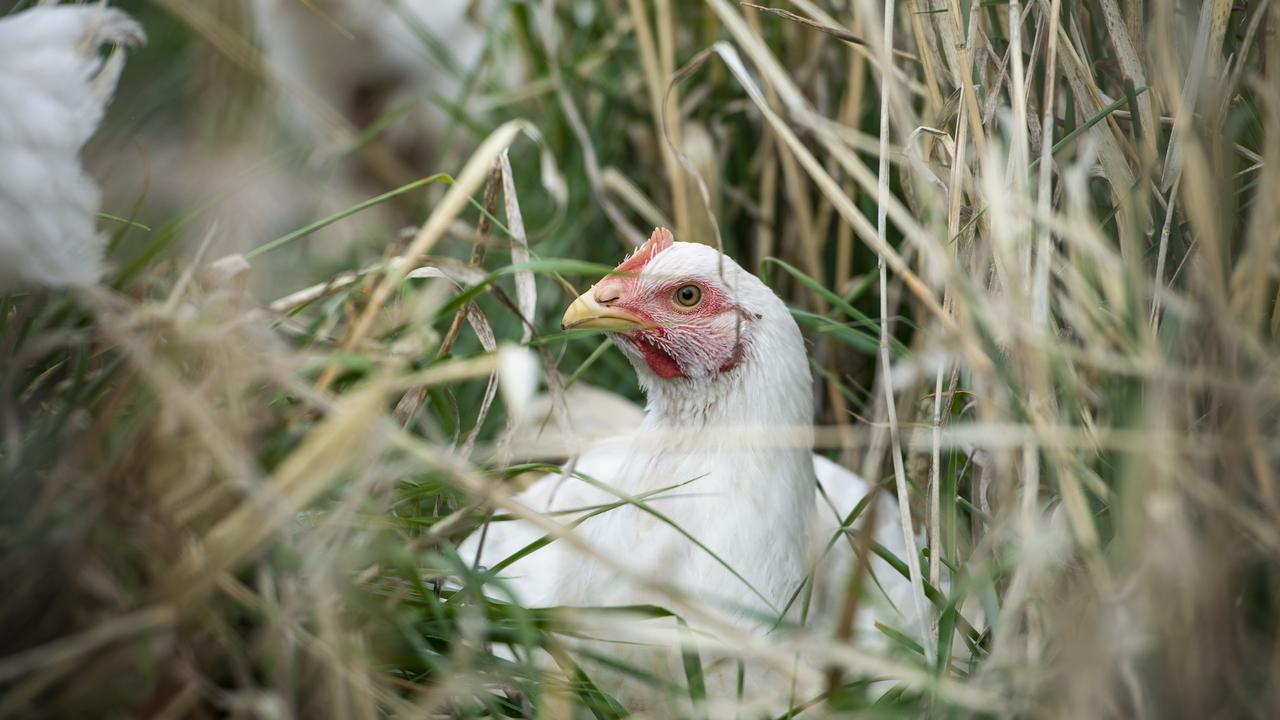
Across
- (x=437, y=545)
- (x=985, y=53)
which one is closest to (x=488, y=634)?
(x=437, y=545)

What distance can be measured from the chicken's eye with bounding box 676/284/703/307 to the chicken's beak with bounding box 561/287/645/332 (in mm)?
81

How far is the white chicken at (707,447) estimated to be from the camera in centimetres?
157

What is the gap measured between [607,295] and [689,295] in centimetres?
13

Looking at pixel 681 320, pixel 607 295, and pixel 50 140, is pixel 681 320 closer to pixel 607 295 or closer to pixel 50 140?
pixel 607 295

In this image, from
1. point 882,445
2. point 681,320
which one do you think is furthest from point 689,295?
point 882,445

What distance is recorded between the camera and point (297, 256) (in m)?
2.78

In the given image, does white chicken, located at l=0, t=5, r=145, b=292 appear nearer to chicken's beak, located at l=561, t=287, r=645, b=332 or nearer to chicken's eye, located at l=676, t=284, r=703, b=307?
chicken's beak, located at l=561, t=287, r=645, b=332

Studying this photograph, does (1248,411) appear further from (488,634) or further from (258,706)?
(258,706)

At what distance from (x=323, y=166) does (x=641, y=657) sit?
1.84 m

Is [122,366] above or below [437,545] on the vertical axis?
above

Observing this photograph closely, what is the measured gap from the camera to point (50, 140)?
116cm

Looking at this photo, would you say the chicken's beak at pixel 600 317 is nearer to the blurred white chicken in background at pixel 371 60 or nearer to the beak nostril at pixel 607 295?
the beak nostril at pixel 607 295

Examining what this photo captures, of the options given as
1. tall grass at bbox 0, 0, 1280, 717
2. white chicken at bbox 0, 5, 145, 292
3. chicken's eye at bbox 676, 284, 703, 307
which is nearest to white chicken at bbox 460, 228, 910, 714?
chicken's eye at bbox 676, 284, 703, 307

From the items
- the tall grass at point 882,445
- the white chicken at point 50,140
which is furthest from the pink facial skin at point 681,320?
the white chicken at point 50,140
